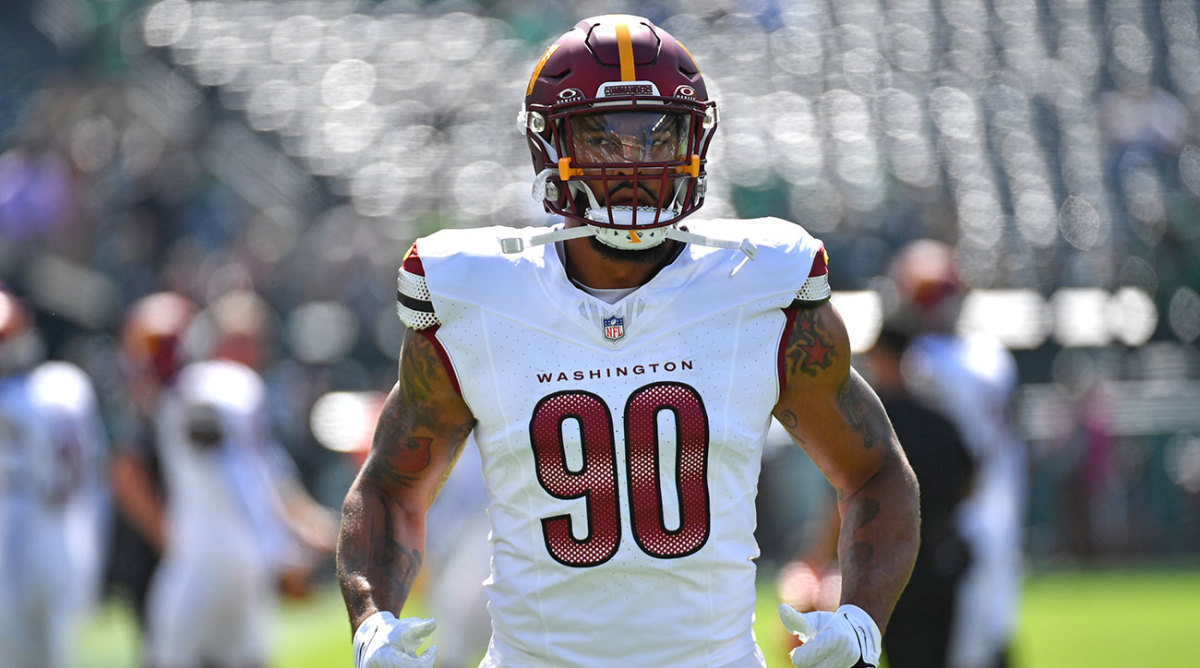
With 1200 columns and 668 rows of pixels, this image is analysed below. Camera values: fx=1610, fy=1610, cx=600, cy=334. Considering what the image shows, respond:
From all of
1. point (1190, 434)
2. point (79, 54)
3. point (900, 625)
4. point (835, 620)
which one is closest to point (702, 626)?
point (835, 620)

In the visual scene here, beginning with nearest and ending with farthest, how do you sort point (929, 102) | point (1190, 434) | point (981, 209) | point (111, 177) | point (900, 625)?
point (900, 625), point (1190, 434), point (111, 177), point (981, 209), point (929, 102)

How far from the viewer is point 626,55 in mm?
2906

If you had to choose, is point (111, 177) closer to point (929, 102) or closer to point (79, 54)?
point (79, 54)

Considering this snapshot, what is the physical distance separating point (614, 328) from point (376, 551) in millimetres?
589

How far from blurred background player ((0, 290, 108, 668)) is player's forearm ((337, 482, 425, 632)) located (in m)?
4.14

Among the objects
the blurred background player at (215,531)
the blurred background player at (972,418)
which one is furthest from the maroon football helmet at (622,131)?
the blurred background player at (215,531)

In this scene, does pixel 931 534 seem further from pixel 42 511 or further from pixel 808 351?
pixel 42 511

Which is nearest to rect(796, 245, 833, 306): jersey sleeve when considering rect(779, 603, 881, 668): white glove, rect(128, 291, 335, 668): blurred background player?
rect(779, 603, 881, 668): white glove

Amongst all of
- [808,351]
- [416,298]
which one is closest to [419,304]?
[416,298]

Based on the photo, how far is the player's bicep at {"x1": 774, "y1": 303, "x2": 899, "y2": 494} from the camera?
2879 mm

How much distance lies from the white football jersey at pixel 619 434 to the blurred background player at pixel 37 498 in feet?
14.0

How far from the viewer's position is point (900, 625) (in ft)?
19.0

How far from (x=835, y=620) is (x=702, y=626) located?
0.85ft

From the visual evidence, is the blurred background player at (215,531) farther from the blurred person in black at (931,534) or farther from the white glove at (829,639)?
the white glove at (829,639)
